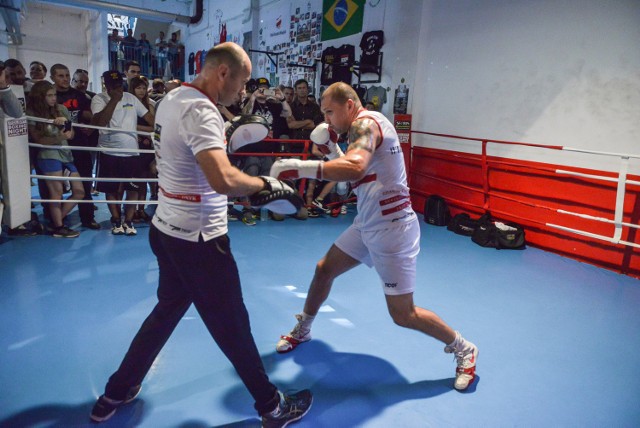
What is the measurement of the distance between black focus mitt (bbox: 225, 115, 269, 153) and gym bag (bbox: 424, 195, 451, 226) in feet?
13.3

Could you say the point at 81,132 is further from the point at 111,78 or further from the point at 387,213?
the point at 387,213

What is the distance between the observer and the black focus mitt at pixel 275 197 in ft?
4.37

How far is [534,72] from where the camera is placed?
15.1 feet

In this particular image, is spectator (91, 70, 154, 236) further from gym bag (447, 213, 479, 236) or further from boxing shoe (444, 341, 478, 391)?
gym bag (447, 213, 479, 236)

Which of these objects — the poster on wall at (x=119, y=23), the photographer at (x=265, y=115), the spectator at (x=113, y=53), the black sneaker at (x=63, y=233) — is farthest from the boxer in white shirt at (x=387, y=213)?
the poster on wall at (x=119, y=23)

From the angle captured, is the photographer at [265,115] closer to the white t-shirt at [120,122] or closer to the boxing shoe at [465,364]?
the white t-shirt at [120,122]

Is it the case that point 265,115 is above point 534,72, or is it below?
below

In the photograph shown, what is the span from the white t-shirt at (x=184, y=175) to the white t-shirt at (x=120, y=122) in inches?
116

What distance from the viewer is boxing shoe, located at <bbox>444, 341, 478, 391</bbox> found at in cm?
202

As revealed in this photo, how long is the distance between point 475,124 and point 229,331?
15.4ft

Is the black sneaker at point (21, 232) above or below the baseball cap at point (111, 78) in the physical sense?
below

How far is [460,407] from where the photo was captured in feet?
6.21

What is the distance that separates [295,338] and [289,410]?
0.65m

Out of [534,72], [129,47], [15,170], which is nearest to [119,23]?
[129,47]
